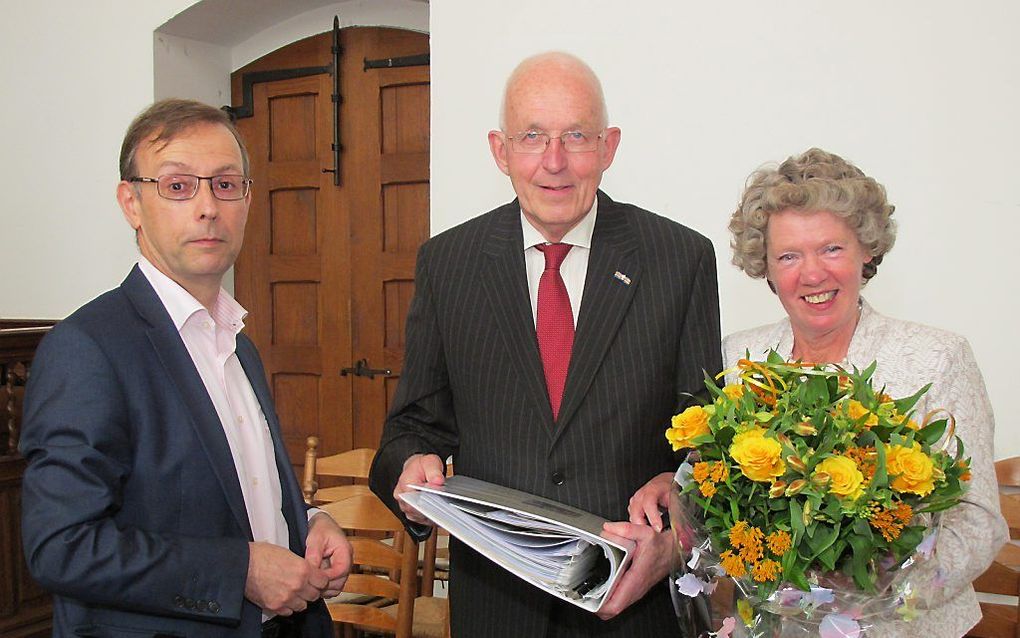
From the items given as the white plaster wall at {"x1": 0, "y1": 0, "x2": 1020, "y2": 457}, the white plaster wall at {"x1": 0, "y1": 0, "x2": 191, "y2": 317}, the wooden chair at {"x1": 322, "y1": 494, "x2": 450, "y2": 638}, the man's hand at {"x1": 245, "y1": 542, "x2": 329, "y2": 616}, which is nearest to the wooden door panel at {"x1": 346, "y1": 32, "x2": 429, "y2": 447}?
the white plaster wall at {"x1": 0, "y1": 0, "x2": 1020, "y2": 457}

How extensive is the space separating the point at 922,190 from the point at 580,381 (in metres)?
2.35

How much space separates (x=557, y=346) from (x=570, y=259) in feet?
0.64

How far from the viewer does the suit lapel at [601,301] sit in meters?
1.87

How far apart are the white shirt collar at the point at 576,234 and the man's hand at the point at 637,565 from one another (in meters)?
0.61

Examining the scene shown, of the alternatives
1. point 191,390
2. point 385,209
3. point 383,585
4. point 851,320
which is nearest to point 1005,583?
point 851,320

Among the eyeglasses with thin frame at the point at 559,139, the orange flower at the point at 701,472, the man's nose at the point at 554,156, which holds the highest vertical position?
the eyeglasses with thin frame at the point at 559,139

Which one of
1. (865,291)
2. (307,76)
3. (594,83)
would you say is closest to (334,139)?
(307,76)

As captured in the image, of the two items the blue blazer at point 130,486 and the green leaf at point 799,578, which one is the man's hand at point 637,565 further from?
the blue blazer at point 130,486

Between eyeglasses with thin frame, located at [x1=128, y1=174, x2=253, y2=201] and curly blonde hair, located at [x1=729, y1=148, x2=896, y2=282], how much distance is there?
99 cm

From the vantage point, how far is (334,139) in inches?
224

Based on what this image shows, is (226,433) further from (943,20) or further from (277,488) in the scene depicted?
(943,20)

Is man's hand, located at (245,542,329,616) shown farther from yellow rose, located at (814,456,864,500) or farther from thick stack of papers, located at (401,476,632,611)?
yellow rose, located at (814,456,864,500)

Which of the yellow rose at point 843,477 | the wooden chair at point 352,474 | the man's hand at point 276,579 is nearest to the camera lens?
the yellow rose at point 843,477

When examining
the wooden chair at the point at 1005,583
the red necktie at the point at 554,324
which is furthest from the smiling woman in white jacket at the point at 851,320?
the wooden chair at the point at 1005,583
